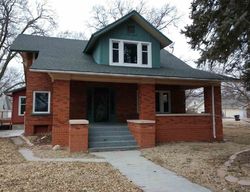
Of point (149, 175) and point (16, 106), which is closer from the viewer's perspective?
point (149, 175)

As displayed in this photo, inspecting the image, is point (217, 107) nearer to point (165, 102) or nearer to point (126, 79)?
point (165, 102)

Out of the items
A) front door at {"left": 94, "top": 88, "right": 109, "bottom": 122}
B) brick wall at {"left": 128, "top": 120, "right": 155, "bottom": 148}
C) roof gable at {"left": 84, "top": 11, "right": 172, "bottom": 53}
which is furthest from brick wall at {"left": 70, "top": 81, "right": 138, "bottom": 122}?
brick wall at {"left": 128, "top": 120, "right": 155, "bottom": 148}

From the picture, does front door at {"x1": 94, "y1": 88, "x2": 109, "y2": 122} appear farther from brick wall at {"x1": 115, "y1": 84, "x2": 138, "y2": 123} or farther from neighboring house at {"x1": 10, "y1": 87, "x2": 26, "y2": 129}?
neighboring house at {"x1": 10, "y1": 87, "x2": 26, "y2": 129}

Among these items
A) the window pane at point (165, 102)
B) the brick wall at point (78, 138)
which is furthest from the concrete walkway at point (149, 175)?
the window pane at point (165, 102)

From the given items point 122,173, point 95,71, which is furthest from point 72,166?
point 95,71

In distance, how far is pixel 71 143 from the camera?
1070 cm

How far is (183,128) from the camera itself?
45.0 feet

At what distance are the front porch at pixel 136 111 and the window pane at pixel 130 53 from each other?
128cm

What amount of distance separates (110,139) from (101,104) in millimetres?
4197

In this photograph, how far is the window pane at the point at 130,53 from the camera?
14.6 m

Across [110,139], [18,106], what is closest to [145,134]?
[110,139]

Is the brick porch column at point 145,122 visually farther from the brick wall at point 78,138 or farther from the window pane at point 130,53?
the brick wall at point 78,138

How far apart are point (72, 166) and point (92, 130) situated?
14.6ft

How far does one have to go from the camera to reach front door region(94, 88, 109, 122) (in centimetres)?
1587
